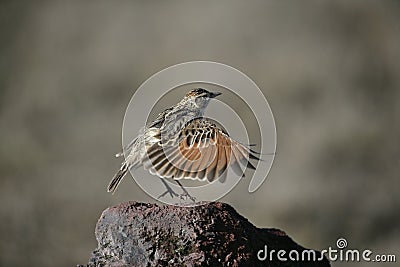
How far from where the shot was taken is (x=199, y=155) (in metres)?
3.39

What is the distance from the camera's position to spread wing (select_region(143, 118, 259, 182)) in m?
3.32

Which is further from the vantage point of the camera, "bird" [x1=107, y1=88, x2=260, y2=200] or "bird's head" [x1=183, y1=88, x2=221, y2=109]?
"bird's head" [x1=183, y1=88, x2=221, y2=109]

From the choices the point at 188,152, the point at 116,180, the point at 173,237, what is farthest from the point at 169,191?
the point at 173,237

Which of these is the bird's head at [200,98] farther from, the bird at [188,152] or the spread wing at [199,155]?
the spread wing at [199,155]

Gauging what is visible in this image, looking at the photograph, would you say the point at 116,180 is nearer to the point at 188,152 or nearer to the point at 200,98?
the point at 188,152

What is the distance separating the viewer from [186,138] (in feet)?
11.4

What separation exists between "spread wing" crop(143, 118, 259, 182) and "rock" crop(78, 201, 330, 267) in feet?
0.59

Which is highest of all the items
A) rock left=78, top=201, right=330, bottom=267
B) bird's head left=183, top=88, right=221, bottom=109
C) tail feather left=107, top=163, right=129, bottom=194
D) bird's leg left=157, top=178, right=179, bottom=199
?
bird's head left=183, top=88, right=221, bottom=109

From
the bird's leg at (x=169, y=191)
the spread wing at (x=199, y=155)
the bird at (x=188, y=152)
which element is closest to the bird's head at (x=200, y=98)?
the bird at (x=188, y=152)

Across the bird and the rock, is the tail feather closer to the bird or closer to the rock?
the bird

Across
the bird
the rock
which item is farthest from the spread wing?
the rock

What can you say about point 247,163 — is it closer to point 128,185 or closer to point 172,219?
point 172,219

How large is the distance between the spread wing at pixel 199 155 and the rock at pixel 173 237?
180 mm

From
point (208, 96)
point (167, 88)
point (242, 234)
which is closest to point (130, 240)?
point (242, 234)
